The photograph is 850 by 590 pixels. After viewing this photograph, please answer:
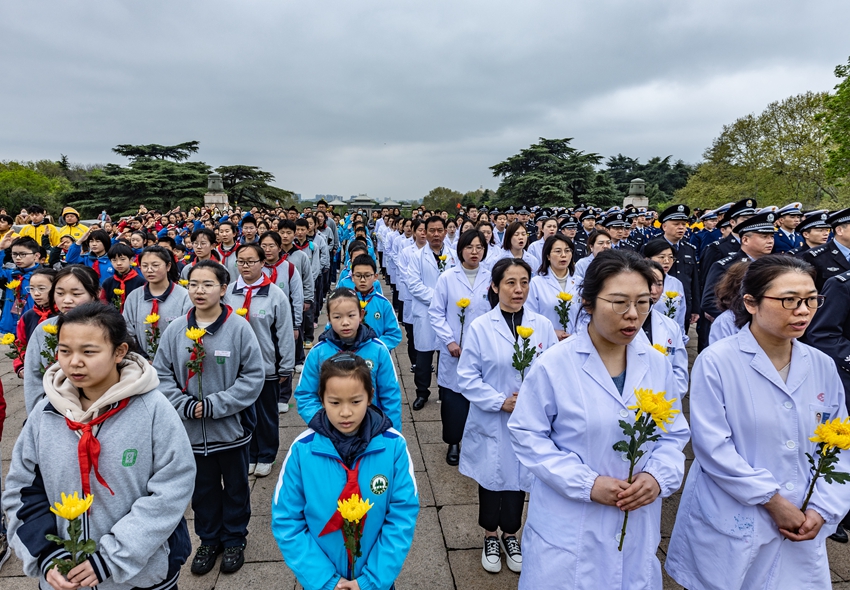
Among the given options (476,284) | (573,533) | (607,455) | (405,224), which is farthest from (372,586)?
(405,224)

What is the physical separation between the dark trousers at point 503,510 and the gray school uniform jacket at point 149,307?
9.78 feet

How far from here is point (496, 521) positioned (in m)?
3.06

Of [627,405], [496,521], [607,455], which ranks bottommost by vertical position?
[496,521]

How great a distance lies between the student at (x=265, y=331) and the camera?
4.07 metres

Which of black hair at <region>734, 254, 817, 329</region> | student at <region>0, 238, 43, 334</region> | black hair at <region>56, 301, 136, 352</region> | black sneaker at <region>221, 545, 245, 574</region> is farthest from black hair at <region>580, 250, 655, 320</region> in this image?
student at <region>0, 238, 43, 334</region>

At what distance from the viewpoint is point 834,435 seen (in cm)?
174

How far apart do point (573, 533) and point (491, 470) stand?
1.02 m

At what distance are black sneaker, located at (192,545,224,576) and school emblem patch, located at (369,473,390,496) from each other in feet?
5.70

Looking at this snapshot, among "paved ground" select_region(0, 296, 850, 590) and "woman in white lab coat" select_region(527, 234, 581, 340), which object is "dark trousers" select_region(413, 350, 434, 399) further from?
"woman in white lab coat" select_region(527, 234, 581, 340)

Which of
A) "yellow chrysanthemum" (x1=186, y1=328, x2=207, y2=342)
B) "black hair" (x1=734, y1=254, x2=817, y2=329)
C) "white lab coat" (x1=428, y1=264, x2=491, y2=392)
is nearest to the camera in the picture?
"black hair" (x1=734, y1=254, x2=817, y2=329)

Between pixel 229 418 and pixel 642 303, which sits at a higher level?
pixel 642 303

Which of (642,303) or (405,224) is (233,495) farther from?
(405,224)

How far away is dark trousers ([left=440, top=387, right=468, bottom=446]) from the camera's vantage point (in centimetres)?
408

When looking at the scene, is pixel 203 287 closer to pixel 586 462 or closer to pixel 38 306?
pixel 38 306
